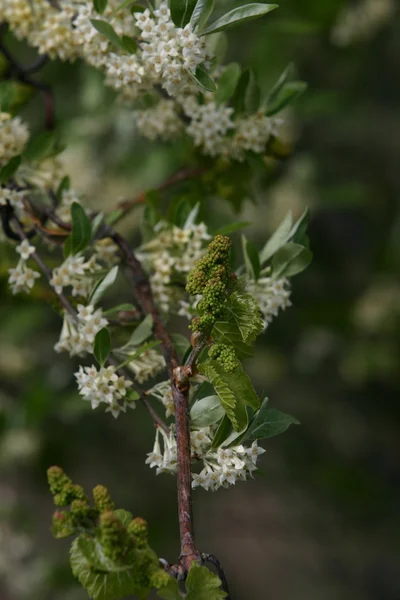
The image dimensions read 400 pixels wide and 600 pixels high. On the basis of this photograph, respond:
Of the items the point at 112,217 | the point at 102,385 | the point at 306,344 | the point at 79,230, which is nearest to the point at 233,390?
the point at 102,385

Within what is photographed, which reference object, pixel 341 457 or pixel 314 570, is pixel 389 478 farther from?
pixel 314 570

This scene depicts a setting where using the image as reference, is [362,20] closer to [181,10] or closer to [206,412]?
[181,10]

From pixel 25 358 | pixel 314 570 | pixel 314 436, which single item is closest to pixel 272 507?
pixel 314 570

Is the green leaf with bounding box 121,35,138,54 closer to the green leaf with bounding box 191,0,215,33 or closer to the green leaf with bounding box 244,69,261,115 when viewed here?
the green leaf with bounding box 191,0,215,33

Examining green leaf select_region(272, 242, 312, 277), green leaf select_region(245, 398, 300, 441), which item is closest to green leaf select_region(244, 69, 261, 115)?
green leaf select_region(272, 242, 312, 277)

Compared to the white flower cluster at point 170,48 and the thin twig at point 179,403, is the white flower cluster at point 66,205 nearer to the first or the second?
the thin twig at point 179,403

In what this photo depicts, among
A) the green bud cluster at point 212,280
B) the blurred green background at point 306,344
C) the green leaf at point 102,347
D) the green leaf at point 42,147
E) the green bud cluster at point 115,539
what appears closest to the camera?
the green bud cluster at point 115,539

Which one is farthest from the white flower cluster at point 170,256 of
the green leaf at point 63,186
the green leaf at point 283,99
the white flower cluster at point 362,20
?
the white flower cluster at point 362,20
